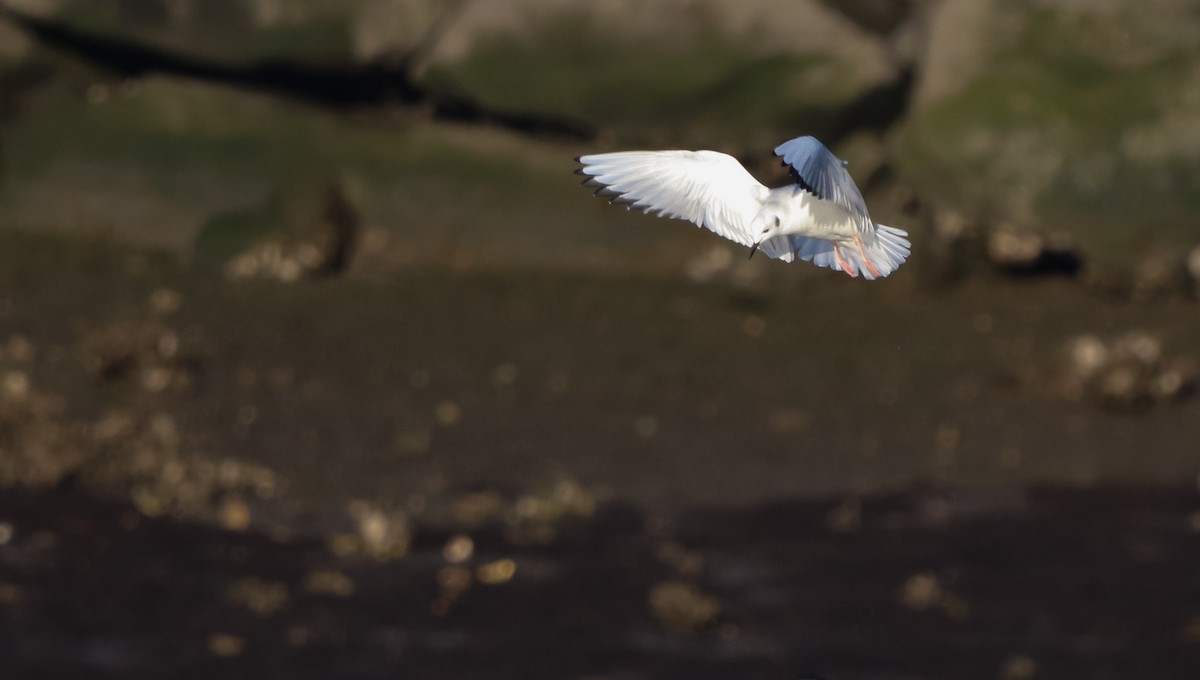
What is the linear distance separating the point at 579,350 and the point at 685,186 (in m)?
4.19

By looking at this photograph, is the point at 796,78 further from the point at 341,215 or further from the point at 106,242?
the point at 106,242

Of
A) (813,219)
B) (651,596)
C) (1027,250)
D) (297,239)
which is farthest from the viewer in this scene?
(297,239)

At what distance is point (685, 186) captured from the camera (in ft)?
5.49

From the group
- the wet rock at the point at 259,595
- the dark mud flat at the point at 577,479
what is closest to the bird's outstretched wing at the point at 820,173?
the dark mud flat at the point at 577,479

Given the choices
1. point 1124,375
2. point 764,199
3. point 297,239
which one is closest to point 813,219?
point 764,199

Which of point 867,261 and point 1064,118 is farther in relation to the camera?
point 1064,118

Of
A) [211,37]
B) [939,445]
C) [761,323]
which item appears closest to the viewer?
[939,445]

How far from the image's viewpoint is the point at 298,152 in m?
6.38

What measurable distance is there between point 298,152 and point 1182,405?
3.30 m

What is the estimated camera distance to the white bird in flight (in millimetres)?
1521

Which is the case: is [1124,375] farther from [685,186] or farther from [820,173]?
[820,173]

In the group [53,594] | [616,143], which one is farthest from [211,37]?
[53,594]

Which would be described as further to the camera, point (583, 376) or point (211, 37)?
point (211, 37)

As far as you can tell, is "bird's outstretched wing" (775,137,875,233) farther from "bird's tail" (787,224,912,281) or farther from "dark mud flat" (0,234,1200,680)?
"dark mud flat" (0,234,1200,680)
